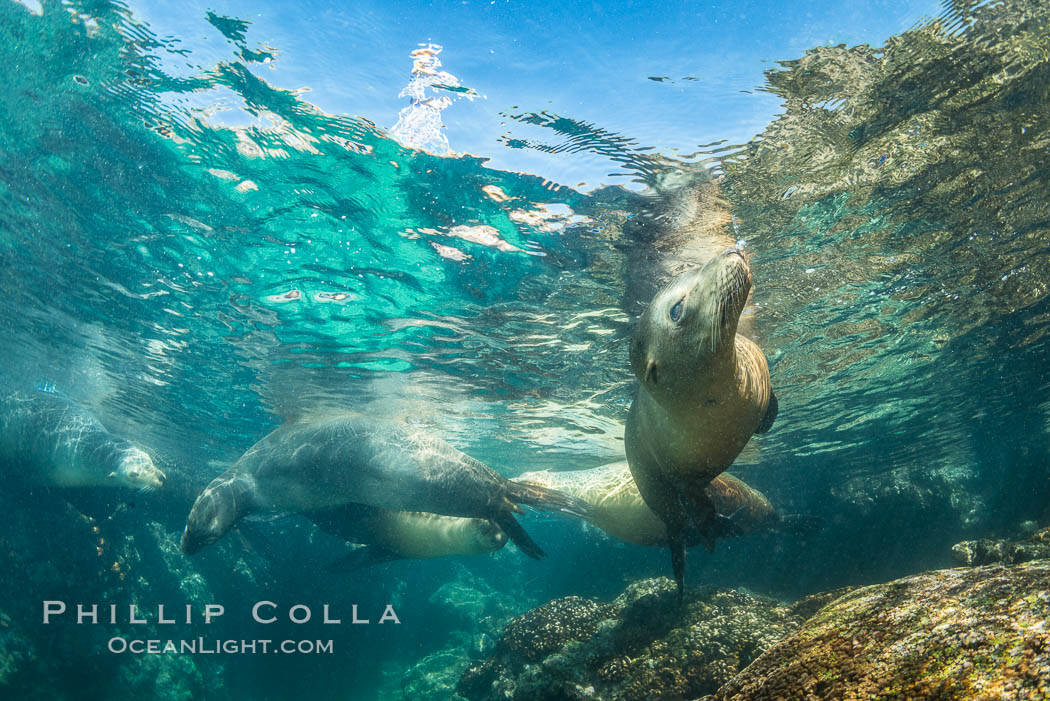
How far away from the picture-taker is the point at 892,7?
4.73 m

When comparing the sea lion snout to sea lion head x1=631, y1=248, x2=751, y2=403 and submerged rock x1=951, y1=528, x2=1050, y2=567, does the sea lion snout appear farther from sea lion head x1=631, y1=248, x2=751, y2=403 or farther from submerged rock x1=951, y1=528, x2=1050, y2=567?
submerged rock x1=951, y1=528, x2=1050, y2=567

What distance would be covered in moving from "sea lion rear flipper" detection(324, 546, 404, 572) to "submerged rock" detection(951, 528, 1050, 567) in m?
9.21

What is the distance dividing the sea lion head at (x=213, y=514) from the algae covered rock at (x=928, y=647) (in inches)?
328

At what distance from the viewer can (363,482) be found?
7.45 m

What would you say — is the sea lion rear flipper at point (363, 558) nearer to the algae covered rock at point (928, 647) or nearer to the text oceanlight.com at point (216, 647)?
the text oceanlight.com at point (216, 647)

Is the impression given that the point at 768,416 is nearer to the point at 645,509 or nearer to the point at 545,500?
the point at 545,500

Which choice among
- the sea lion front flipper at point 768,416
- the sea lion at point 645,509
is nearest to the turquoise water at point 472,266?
the sea lion at point 645,509

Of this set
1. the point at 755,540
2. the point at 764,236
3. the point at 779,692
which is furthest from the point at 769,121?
the point at 755,540

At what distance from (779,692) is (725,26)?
5.78m

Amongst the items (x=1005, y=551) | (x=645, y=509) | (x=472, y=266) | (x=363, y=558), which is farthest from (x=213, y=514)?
(x=1005, y=551)

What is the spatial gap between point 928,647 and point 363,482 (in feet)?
23.3

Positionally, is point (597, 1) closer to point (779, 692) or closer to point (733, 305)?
point (733, 305)

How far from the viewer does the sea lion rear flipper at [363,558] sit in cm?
934

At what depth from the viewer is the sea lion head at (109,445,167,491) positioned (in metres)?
10.6
